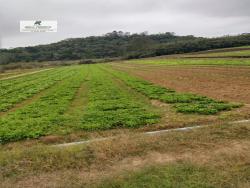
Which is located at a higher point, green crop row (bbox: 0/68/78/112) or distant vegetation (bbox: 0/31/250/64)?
distant vegetation (bbox: 0/31/250/64)

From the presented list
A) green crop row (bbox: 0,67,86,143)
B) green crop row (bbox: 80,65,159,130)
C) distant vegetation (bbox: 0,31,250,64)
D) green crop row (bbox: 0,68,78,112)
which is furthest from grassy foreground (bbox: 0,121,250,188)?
distant vegetation (bbox: 0,31,250,64)

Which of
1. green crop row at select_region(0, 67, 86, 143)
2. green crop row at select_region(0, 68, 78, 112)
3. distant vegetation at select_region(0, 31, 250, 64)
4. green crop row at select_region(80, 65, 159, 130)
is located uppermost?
distant vegetation at select_region(0, 31, 250, 64)

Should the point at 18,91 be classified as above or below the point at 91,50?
below

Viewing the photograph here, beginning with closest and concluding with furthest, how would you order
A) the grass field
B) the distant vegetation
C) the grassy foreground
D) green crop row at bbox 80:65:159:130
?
the grassy foreground < the grass field < green crop row at bbox 80:65:159:130 < the distant vegetation

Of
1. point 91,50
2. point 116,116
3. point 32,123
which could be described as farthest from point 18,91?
point 91,50

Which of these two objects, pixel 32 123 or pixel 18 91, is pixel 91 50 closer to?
pixel 18 91

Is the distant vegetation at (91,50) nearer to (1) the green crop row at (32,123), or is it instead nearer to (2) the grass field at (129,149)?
(1) the green crop row at (32,123)

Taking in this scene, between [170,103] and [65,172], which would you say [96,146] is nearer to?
[65,172]

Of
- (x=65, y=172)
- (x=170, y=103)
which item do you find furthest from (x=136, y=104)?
(x=65, y=172)

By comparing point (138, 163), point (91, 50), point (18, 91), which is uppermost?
point (91, 50)

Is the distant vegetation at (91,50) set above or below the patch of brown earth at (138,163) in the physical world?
above

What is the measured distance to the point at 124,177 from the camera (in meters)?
4.40

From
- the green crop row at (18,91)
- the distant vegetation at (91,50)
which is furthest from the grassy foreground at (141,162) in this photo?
the distant vegetation at (91,50)

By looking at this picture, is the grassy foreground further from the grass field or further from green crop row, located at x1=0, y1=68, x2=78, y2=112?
green crop row, located at x1=0, y1=68, x2=78, y2=112
